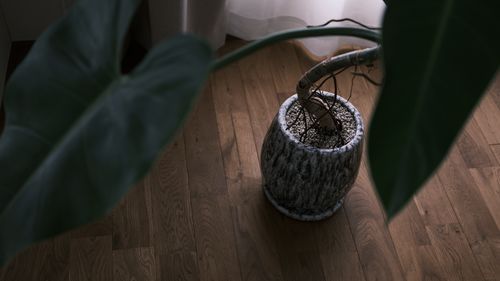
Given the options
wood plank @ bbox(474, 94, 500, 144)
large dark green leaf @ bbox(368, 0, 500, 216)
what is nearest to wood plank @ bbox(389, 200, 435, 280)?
wood plank @ bbox(474, 94, 500, 144)

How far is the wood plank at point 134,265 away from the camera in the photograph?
4.99 feet

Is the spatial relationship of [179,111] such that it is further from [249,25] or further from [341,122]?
[249,25]

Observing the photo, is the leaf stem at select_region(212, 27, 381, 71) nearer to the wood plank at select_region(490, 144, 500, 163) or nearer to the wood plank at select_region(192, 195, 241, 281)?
the wood plank at select_region(192, 195, 241, 281)

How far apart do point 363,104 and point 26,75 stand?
132cm

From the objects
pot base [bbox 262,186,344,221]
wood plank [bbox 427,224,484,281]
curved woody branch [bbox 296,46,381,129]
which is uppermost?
curved woody branch [bbox 296,46,381,129]

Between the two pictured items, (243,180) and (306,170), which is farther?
(243,180)

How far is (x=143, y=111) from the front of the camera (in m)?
0.69

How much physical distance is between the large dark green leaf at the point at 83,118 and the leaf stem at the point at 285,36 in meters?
0.13

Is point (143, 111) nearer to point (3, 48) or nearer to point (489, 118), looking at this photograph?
point (3, 48)

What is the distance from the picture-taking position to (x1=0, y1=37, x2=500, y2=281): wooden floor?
5.08ft

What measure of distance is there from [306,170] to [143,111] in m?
0.85

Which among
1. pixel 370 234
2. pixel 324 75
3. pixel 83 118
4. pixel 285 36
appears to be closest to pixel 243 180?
pixel 370 234

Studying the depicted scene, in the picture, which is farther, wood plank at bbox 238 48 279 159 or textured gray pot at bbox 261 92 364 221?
wood plank at bbox 238 48 279 159

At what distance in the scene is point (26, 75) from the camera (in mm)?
798
